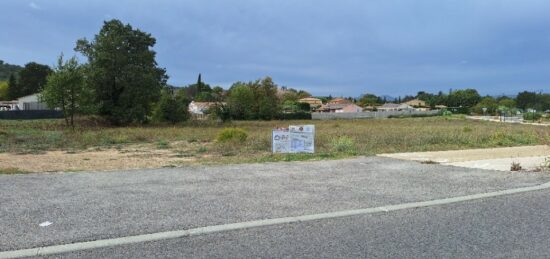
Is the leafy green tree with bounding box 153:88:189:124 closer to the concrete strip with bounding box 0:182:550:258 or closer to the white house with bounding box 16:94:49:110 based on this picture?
the white house with bounding box 16:94:49:110

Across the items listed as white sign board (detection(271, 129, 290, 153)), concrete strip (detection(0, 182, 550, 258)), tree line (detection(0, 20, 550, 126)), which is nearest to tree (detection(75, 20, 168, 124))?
tree line (detection(0, 20, 550, 126))

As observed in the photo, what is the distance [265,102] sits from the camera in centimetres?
8038

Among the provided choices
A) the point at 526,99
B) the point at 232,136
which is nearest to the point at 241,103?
the point at 232,136

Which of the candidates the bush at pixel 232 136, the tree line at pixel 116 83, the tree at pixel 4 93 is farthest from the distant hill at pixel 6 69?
the bush at pixel 232 136

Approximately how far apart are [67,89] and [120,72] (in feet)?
27.7

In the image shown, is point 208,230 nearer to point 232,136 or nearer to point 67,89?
point 232,136

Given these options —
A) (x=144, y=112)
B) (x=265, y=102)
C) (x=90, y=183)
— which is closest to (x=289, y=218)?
(x=90, y=183)

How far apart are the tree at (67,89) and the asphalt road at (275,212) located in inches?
1202

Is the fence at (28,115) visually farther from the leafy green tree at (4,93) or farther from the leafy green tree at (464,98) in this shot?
the leafy green tree at (464,98)

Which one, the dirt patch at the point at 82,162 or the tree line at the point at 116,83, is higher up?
the tree line at the point at 116,83

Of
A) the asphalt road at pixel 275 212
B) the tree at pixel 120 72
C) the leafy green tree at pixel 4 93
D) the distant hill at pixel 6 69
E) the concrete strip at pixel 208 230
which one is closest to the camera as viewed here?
the concrete strip at pixel 208 230

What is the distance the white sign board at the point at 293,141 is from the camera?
48.2ft

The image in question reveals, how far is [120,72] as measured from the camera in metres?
45.7

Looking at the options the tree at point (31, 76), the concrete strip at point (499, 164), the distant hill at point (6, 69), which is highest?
the distant hill at point (6, 69)
